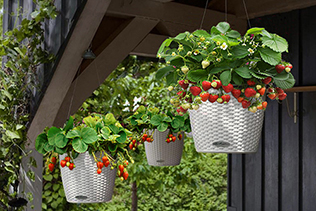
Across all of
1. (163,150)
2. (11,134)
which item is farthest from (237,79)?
(11,134)

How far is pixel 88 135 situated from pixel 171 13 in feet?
3.90

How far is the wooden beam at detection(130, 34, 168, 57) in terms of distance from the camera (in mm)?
3277

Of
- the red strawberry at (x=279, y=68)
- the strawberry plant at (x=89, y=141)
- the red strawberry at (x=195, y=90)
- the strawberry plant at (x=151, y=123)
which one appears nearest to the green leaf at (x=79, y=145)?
the strawberry plant at (x=89, y=141)

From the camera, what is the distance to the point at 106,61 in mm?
2529

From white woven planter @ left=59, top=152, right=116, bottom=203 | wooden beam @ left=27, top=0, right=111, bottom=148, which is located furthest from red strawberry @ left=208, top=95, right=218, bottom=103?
wooden beam @ left=27, top=0, right=111, bottom=148

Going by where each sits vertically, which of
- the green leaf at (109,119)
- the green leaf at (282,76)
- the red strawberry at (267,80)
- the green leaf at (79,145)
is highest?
the green leaf at (282,76)

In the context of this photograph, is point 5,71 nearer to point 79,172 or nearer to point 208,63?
point 79,172

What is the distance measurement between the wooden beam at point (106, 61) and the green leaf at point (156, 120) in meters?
0.57

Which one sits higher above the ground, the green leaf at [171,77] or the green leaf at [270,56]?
the green leaf at [270,56]

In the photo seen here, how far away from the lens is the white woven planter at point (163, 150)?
7.31ft

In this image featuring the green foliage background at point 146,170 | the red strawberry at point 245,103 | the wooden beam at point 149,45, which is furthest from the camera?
the green foliage background at point 146,170

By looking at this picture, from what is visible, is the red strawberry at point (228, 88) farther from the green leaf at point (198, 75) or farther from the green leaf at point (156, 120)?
the green leaf at point (156, 120)

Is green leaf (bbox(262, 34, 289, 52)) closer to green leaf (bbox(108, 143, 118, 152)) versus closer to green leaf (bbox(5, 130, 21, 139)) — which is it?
green leaf (bbox(108, 143, 118, 152))

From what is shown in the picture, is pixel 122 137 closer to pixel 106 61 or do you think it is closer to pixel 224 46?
pixel 224 46
